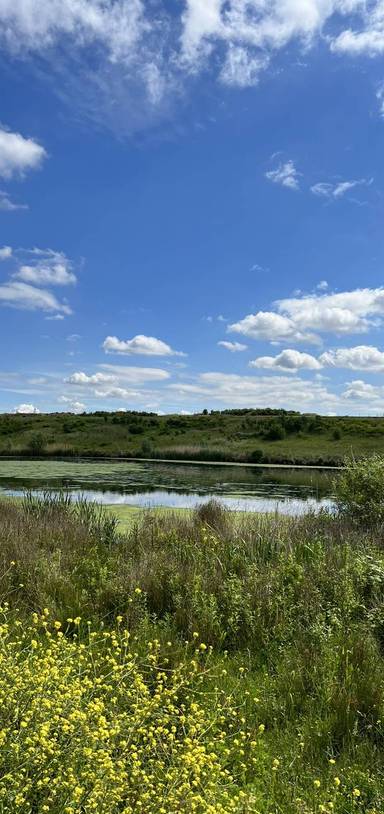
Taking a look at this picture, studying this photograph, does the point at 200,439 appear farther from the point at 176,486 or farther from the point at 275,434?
the point at 176,486

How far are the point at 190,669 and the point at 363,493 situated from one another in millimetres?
6814

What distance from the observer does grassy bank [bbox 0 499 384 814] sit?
2.56 m

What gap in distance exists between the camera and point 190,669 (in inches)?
180

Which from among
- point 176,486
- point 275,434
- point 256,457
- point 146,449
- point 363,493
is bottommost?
point 176,486

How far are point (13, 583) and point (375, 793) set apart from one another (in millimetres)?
4688

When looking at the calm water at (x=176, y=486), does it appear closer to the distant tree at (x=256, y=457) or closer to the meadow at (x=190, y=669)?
the distant tree at (x=256, y=457)

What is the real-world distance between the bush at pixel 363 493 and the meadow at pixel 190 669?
2.32 feet

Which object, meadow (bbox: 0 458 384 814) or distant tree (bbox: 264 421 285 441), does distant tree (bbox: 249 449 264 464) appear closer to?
distant tree (bbox: 264 421 285 441)

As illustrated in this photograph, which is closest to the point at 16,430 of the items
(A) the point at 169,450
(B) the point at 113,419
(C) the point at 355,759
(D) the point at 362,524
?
(B) the point at 113,419

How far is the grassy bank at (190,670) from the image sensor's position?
256cm

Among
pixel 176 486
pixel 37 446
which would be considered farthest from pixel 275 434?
pixel 176 486

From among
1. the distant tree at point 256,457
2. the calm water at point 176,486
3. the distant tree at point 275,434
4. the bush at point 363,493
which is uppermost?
the distant tree at point 275,434

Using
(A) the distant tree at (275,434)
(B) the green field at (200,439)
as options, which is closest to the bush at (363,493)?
(B) the green field at (200,439)

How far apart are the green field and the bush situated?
21.9 meters
